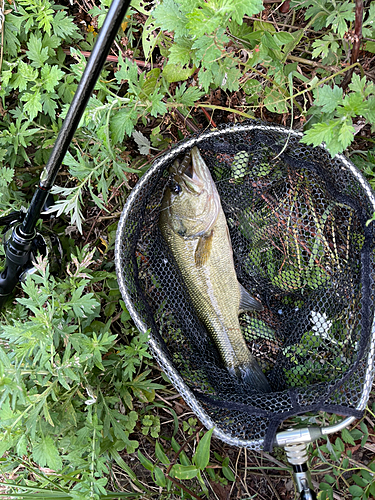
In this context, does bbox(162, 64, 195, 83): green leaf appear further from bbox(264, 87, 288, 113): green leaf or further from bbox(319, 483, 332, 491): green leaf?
bbox(319, 483, 332, 491): green leaf

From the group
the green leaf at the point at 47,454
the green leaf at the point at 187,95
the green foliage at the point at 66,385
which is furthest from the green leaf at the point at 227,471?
the green leaf at the point at 187,95

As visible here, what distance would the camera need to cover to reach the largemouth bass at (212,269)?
2.22 meters

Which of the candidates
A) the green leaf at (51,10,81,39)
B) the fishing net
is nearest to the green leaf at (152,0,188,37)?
the fishing net

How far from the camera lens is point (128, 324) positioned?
243cm

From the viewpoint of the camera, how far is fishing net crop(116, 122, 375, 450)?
192cm

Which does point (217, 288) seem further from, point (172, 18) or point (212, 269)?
point (172, 18)

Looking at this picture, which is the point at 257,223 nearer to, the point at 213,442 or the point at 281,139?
the point at 281,139

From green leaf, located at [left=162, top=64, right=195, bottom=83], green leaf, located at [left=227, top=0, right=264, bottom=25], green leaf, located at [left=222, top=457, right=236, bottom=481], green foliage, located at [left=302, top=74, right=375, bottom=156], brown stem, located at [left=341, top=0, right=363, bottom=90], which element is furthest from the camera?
green leaf, located at [left=222, top=457, right=236, bottom=481]

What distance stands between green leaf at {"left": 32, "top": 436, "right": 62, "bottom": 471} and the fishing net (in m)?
0.67

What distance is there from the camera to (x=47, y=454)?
71.3 inches

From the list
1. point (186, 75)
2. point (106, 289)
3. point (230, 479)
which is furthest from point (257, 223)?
point (230, 479)

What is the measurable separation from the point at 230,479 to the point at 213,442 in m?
0.23

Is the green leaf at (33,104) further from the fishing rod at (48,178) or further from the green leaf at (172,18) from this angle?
the green leaf at (172,18)

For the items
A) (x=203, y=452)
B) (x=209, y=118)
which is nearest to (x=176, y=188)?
(x=209, y=118)
